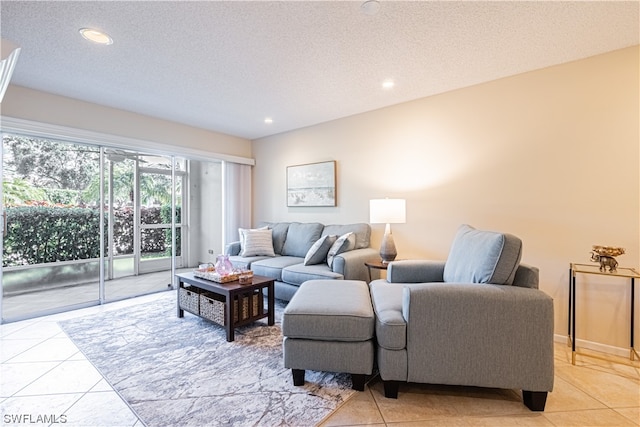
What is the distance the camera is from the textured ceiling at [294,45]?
1.74 metres

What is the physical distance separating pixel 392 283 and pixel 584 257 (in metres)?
1.56

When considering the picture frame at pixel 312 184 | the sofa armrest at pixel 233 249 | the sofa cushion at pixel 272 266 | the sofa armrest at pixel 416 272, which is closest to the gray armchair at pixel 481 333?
the sofa armrest at pixel 416 272

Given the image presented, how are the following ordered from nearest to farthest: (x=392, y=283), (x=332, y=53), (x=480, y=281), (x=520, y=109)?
(x=480, y=281) → (x=332, y=53) → (x=392, y=283) → (x=520, y=109)

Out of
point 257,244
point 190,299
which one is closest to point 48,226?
point 190,299

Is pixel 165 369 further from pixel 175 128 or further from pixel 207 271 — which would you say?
pixel 175 128

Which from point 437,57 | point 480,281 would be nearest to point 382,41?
point 437,57

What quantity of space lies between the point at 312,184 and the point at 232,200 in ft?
4.78

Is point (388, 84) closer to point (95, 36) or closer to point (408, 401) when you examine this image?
point (95, 36)

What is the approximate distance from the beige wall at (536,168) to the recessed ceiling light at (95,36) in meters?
2.61

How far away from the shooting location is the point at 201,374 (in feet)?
6.16

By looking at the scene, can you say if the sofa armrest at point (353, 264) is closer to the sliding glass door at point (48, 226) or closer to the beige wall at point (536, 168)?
the beige wall at point (536, 168)

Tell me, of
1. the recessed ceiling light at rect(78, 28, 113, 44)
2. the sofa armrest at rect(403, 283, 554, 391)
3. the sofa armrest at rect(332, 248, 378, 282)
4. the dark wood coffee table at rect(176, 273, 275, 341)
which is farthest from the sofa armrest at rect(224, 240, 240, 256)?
the sofa armrest at rect(403, 283, 554, 391)

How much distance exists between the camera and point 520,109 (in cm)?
255

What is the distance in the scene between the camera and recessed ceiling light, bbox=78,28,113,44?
6.34 feet
